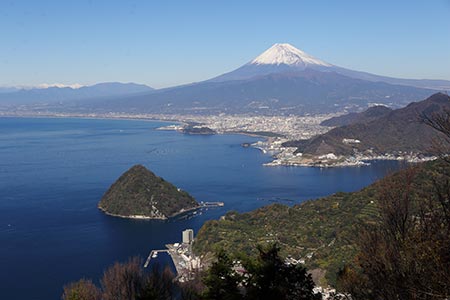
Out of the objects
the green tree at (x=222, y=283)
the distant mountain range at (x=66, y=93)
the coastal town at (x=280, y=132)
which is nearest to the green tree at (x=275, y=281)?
the green tree at (x=222, y=283)

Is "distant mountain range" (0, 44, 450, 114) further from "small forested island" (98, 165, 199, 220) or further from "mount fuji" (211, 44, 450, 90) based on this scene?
"small forested island" (98, 165, 199, 220)

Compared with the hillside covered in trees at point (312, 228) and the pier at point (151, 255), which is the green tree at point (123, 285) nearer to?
the hillside covered in trees at point (312, 228)

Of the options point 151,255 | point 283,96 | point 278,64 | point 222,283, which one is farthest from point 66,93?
point 222,283

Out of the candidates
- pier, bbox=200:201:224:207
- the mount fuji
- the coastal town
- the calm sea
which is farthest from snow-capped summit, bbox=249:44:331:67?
pier, bbox=200:201:224:207

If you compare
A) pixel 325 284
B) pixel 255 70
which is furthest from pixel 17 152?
pixel 255 70

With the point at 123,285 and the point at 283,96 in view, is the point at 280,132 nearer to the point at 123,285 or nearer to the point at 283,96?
the point at 123,285

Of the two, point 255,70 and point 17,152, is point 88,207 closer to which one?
point 17,152
